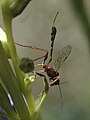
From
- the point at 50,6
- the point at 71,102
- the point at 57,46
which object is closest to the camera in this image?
the point at 71,102

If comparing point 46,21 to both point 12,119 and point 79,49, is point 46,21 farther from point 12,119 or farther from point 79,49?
point 12,119

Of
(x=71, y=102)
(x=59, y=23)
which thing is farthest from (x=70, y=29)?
(x=71, y=102)

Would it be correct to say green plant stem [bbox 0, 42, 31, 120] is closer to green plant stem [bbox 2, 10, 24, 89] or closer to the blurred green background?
green plant stem [bbox 2, 10, 24, 89]

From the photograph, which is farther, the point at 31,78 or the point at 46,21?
the point at 46,21

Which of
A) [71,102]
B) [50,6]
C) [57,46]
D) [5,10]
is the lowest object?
[71,102]

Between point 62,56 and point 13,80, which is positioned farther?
point 62,56

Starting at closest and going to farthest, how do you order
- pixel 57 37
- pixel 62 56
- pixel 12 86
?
1. pixel 12 86
2. pixel 62 56
3. pixel 57 37

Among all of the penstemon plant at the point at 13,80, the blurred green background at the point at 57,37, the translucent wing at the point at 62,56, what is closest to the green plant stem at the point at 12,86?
the penstemon plant at the point at 13,80

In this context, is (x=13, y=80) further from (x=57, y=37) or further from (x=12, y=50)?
(x=57, y=37)

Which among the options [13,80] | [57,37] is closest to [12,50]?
[13,80]

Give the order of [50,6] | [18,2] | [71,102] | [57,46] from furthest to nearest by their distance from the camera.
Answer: [50,6]
[57,46]
[71,102]
[18,2]
